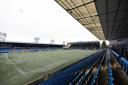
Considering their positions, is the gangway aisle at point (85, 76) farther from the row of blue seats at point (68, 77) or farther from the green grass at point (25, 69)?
the green grass at point (25, 69)

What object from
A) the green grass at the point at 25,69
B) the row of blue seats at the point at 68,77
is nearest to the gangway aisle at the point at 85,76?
the row of blue seats at the point at 68,77

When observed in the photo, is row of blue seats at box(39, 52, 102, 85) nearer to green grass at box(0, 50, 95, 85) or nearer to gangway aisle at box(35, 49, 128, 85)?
gangway aisle at box(35, 49, 128, 85)

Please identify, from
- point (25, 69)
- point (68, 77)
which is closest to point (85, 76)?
point (68, 77)

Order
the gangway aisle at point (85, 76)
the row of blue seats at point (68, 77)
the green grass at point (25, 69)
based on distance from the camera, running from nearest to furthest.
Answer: the row of blue seats at point (68, 77), the gangway aisle at point (85, 76), the green grass at point (25, 69)

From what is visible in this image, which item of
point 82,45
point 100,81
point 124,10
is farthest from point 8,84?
point 82,45

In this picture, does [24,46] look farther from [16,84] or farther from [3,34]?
[16,84]

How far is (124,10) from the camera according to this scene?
31.0 ft

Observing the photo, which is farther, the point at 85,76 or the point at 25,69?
the point at 85,76

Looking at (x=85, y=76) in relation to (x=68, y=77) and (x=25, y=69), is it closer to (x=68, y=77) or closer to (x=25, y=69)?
(x=68, y=77)

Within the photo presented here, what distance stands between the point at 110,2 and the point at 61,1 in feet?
12.4

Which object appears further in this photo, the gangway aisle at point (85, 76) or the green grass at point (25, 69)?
the green grass at point (25, 69)

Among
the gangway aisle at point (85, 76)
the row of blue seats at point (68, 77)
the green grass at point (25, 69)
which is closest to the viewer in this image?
the row of blue seats at point (68, 77)

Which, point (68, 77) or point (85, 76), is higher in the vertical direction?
point (68, 77)

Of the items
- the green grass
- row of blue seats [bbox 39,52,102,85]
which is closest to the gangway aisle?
row of blue seats [bbox 39,52,102,85]
